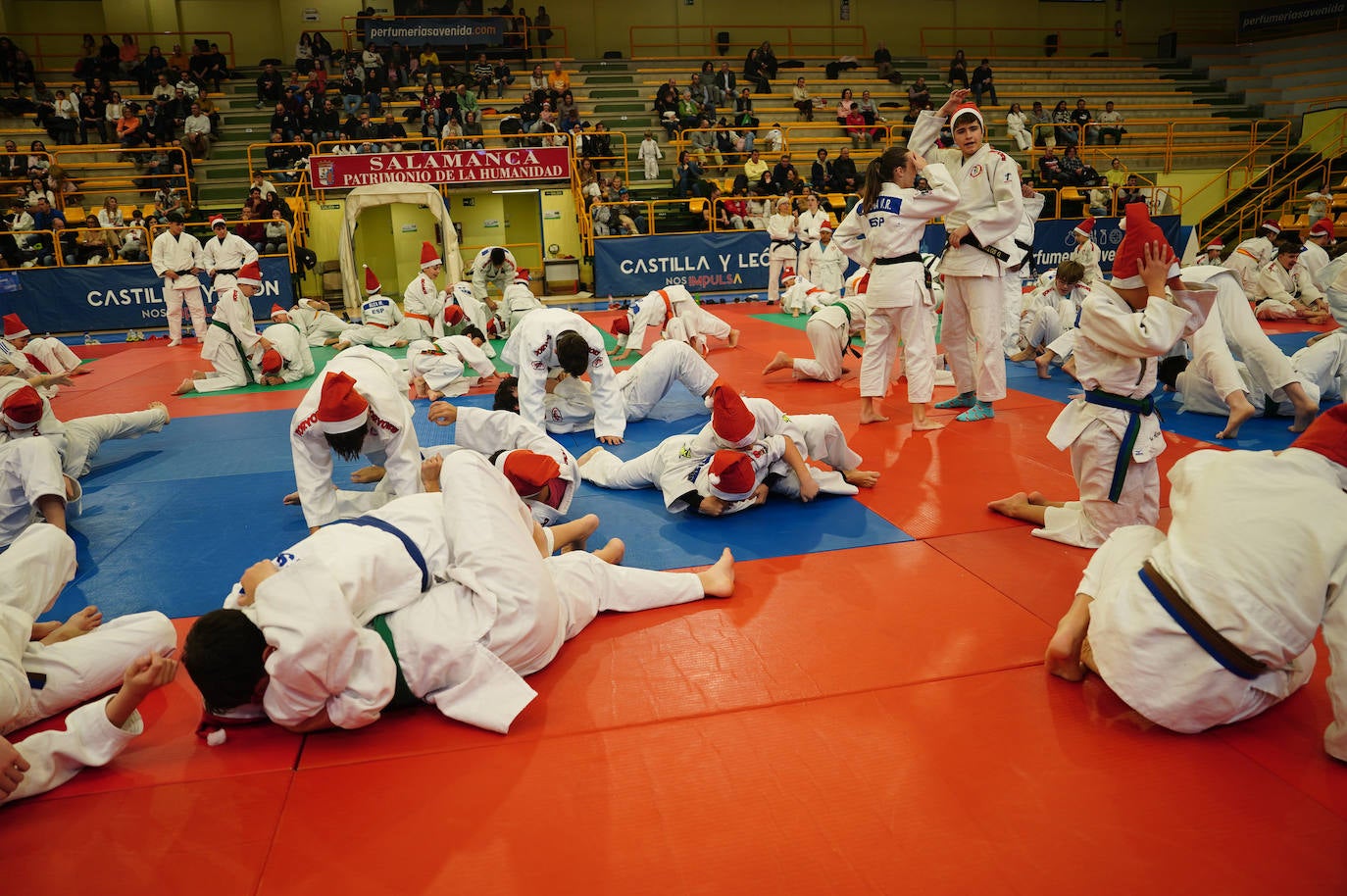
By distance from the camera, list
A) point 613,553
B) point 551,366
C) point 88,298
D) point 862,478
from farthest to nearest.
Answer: point 88,298
point 551,366
point 862,478
point 613,553

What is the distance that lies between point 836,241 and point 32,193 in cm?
1734

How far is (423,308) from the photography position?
11.7 m

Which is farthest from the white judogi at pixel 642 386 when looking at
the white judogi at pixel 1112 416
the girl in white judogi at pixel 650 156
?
the girl in white judogi at pixel 650 156

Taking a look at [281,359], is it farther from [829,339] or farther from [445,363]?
[829,339]

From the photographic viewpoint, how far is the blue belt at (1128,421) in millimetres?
3934

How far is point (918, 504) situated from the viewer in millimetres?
4930

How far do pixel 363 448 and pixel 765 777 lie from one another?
3.10 meters

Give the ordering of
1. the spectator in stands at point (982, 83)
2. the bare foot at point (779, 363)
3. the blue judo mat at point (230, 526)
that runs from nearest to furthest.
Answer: the blue judo mat at point (230, 526) → the bare foot at point (779, 363) → the spectator in stands at point (982, 83)

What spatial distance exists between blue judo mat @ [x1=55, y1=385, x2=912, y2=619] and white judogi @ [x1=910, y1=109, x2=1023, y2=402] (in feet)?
7.66

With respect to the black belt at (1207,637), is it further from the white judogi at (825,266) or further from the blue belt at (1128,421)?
the white judogi at (825,266)

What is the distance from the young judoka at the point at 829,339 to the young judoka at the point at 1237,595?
5.52 m

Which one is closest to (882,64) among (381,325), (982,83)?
(982,83)

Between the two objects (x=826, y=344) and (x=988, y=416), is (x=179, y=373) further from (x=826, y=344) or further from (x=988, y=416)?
(x=988, y=416)

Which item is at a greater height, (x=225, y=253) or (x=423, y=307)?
(x=225, y=253)
